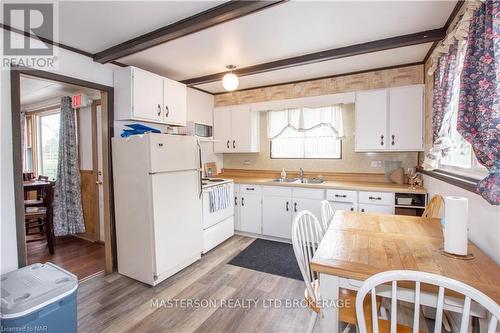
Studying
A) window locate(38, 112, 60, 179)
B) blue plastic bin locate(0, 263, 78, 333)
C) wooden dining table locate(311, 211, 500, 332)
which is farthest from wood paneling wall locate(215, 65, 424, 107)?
blue plastic bin locate(0, 263, 78, 333)

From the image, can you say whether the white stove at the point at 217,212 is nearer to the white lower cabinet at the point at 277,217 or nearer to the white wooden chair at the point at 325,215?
the white lower cabinet at the point at 277,217

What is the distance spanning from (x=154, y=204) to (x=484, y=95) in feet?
8.43

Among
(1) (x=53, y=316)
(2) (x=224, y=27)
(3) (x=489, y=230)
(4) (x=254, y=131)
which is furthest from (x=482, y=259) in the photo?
(4) (x=254, y=131)

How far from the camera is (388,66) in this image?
10.4 ft

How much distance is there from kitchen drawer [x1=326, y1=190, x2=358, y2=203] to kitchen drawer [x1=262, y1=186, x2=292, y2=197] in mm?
548

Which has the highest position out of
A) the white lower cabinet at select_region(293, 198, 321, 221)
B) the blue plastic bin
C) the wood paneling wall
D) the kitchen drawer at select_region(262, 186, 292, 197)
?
→ the wood paneling wall

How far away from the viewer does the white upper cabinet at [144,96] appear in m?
2.69

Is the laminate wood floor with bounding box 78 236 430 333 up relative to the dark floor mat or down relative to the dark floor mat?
down

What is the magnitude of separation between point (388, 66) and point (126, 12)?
3069mm

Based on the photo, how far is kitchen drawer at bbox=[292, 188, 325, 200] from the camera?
3311mm

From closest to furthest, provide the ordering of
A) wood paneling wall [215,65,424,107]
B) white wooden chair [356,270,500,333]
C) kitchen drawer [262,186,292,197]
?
white wooden chair [356,270,500,333], wood paneling wall [215,65,424,107], kitchen drawer [262,186,292,197]

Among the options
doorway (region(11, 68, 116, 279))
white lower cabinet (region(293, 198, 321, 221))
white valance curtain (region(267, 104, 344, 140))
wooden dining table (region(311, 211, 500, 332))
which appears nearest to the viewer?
wooden dining table (region(311, 211, 500, 332))

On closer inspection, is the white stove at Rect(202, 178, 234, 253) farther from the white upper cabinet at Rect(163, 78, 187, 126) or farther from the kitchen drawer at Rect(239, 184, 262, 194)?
the white upper cabinet at Rect(163, 78, 187, 126)

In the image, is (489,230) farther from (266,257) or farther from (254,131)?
(254,131)
